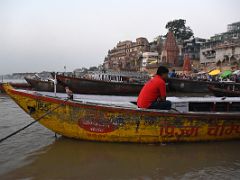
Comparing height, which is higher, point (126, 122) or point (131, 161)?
point (126, 122)

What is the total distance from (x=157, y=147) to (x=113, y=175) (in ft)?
6.71

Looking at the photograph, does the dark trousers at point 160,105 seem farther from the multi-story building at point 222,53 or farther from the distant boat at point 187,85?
the multi-story building at point 222,53

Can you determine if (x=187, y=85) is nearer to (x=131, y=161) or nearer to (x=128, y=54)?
(x=131, y=161)

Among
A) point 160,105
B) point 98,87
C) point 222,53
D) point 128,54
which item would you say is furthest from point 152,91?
point 128,54

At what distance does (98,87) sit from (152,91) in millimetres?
16775

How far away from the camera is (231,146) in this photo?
7.94 meters

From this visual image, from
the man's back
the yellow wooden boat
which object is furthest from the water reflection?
the man's back

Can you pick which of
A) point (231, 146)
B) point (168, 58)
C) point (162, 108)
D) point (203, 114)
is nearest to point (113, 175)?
point (162, 108)

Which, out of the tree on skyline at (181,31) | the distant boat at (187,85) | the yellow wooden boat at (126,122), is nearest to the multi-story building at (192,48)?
the tree on skyline at (181,31)

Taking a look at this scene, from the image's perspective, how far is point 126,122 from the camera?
771cm

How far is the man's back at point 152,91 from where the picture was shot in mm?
7594

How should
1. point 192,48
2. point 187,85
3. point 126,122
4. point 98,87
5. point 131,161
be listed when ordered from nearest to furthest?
point 131,161, point 126,122, point 98,87, point 187,85, point 192,48

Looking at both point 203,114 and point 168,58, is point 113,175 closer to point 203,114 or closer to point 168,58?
point 203,114

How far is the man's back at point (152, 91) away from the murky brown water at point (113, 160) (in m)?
1.09
